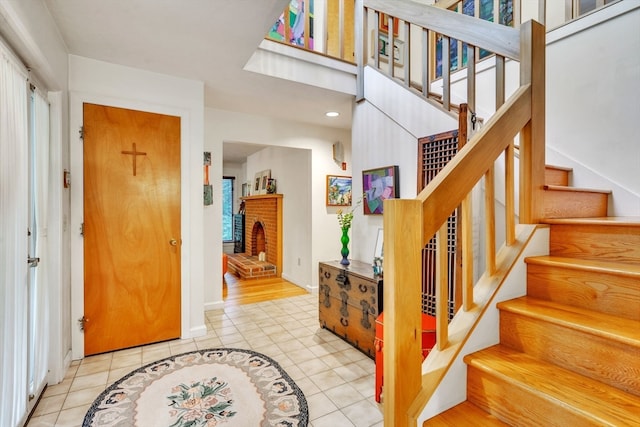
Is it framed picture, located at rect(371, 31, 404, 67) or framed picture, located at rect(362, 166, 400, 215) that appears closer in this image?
framed picture, located at rect(362, 166, 400, 215)

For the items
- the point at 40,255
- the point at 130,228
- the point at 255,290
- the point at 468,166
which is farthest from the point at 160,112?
the point at 255,290

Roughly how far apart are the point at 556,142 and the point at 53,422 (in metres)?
4.01

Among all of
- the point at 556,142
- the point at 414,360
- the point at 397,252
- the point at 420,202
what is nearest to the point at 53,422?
the point at 414,360

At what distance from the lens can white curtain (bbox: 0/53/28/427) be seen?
1.45 m

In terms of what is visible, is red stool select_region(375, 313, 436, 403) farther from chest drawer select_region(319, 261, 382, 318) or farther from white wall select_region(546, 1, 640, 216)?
white wall select_region(546, 1, 640, 216)

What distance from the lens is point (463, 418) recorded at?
3.70 feet

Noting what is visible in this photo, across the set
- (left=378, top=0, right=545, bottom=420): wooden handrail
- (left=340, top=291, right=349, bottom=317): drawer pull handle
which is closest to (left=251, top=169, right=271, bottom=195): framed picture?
(left=340, top=291, right=349, bottom=317): drawer pull handle

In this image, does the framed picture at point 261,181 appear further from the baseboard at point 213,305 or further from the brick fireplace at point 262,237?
the baseboard at point 213,305

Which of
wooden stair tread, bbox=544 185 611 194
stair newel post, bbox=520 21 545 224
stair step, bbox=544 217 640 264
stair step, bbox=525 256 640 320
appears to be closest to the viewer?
stair step, bbox=525 256 640 320

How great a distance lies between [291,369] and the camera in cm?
236

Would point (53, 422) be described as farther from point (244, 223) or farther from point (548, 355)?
point (244, 223)

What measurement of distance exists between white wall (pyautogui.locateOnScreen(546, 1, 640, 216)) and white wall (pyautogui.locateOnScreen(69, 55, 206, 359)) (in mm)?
3169

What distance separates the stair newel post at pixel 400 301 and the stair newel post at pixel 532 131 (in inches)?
35.6

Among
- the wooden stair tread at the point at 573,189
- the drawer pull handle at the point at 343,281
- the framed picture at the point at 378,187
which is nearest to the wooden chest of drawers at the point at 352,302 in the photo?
the drawer pull handle at the point at 343,281
